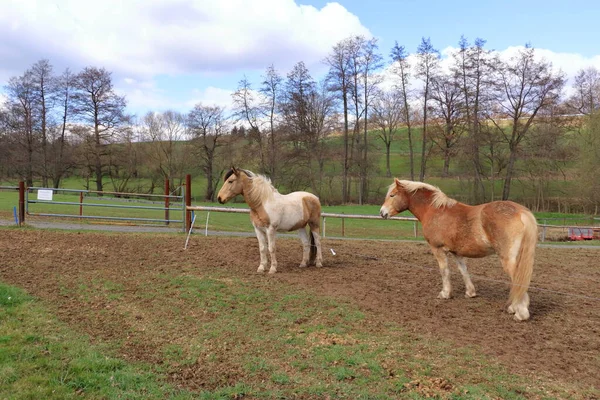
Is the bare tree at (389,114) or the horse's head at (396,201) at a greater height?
Result: the bare tree at (389,114)

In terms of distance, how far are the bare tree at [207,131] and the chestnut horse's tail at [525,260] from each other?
4674cm

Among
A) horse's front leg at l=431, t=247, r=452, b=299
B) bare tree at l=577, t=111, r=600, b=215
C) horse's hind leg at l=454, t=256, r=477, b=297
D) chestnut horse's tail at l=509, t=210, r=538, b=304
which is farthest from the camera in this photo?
bare tree at l=577, t=111, r=600, b=215

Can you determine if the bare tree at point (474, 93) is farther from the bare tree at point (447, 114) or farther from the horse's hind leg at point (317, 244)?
the horse's hind leg at point (317, 244)

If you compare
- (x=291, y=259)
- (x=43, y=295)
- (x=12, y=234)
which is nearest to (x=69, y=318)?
A: (x=43, y=295)

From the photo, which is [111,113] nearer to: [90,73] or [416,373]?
[90,73]

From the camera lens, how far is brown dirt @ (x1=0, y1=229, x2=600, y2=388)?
15.4ft

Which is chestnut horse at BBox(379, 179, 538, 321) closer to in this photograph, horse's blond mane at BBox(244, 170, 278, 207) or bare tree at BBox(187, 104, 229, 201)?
horse's blond mane at BBox(244, 170, 278, 207)

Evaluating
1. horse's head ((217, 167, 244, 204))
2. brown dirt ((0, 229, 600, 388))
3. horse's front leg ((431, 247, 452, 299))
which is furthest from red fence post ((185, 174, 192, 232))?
horse's front leg ((431, 247, 452, 299))

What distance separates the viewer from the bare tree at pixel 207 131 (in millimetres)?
50312

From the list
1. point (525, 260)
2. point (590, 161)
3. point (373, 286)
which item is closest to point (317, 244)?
point (373, 286)

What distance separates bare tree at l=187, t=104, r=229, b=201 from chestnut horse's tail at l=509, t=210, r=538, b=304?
4674cm

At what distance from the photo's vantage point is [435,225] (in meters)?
6.37

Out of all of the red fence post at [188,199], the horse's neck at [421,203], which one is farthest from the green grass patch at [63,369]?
the red fence post at [188,199]

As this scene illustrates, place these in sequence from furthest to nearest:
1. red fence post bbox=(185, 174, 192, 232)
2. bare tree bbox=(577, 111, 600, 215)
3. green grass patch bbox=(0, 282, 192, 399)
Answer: bare tree bbox=(577, 111, 600, 215), red fence post bbox=(185, 174, 192, 232), green grass patch bbox=(0, 282, 192, 399)
